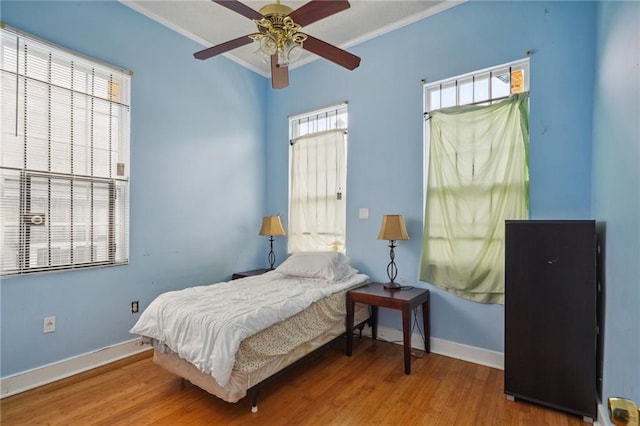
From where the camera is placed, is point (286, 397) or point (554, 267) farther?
point (286, 397)

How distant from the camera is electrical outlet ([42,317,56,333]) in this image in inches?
95.0

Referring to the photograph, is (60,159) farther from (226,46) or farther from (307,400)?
(307,400)

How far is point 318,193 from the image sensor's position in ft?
12.6

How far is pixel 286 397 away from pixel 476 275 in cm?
182

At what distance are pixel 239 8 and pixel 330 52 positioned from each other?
0.62 m

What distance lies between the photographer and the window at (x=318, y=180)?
12.0 feet

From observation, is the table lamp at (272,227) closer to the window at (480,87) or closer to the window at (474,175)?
the window at (474,175)

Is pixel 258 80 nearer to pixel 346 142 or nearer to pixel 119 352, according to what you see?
pixel 346 142

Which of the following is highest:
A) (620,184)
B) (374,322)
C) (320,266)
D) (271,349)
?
(620,184)

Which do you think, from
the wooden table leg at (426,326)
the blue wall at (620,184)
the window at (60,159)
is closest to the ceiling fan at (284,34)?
the window at (60,159)

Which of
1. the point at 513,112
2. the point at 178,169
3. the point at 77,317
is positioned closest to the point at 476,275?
the point at 513,112

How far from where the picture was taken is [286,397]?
87.9 inches

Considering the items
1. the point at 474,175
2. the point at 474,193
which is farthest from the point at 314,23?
the point at 474,193

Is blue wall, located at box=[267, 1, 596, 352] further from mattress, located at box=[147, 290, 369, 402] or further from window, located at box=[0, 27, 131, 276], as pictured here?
window, located at box=[0, 27, 131, 276]
